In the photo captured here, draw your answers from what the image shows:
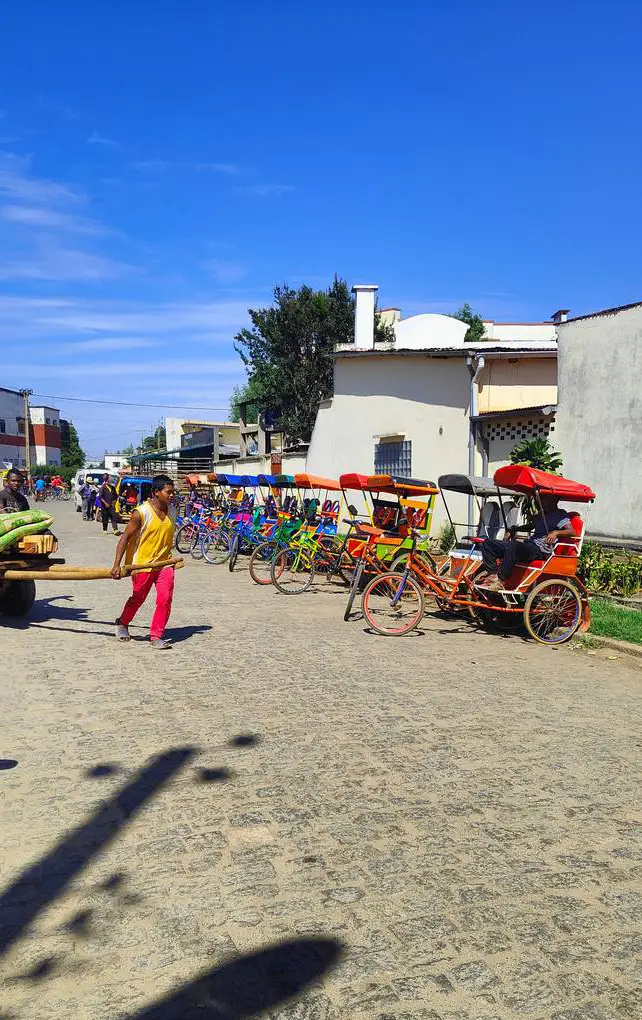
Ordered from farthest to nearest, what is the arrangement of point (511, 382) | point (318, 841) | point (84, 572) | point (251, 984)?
point (511, 382) → point (84, 572) → point (318, 841) → point (251, 984)

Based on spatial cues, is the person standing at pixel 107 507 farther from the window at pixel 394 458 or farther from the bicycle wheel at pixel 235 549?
the bicycle wheel at pixel 235 549

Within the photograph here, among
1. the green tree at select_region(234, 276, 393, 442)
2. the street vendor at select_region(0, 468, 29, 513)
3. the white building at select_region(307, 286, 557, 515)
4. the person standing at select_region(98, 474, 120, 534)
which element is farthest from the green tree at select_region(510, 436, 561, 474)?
the green tree at select_region(234, 276, 393, 442)

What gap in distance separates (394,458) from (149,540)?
11351 millimetres

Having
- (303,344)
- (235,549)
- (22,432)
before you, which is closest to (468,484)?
(235,549)

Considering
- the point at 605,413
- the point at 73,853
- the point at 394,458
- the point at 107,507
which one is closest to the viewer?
the point at 73,853

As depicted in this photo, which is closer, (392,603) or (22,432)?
(392,603)

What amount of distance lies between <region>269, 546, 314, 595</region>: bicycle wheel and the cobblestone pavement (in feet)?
17.9

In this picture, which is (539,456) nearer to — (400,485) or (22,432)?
(400,485)

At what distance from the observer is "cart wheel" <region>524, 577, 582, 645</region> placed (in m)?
9.46

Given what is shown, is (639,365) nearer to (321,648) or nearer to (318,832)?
(321,648)

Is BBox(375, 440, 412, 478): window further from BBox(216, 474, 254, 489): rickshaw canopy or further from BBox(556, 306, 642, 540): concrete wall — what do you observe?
BBox(556, 306, 642, 540): concrete wall

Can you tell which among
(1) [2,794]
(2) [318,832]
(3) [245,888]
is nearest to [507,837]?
(2) [318,832]

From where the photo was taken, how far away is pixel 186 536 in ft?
63.0

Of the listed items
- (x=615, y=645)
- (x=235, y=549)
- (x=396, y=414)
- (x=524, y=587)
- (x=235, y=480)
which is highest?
(x=396, y=414)
